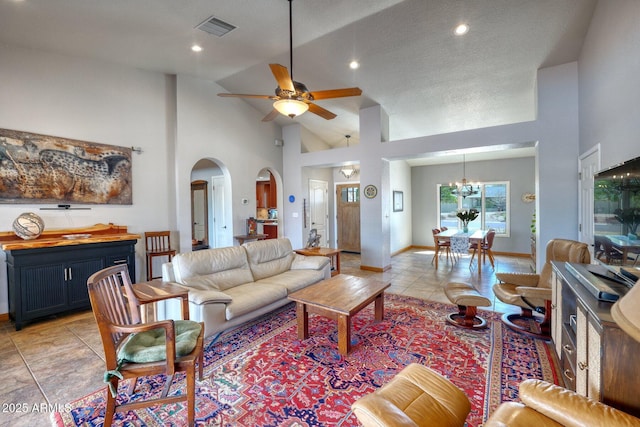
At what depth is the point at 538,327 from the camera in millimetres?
2875

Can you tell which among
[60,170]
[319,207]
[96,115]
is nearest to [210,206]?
[319,207]

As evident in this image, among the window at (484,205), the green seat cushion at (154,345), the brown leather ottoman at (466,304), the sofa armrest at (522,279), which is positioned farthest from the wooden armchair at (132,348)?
the window at (484,205)

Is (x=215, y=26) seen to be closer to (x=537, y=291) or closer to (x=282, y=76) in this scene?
(x=282, y=76)

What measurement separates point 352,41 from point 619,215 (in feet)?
11.1

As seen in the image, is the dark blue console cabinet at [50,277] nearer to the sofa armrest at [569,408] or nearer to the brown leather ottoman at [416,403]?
the brown leather ottoman at [416,403]

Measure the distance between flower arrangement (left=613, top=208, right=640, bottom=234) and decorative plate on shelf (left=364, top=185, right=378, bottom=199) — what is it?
151 inches

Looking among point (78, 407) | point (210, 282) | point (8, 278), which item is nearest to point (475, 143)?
point (210, 282)

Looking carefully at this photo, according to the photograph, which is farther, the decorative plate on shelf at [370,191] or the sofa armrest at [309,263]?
the decorative plate on shelf at [370,191]

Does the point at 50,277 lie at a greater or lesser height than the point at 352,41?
lesser

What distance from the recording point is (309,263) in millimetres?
4051

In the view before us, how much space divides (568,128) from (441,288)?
9.30ft

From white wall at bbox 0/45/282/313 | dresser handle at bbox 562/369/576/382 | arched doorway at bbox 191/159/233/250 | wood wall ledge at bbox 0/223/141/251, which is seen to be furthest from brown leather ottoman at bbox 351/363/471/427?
arched doorway at bbox 191/159/233/250

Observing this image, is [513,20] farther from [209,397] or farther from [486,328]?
[209,397]

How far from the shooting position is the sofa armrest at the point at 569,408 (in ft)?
3.45
